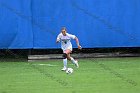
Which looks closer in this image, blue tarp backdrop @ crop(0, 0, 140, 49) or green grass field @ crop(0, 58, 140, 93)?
green grass field @ crop(0, 58, 140, 93)

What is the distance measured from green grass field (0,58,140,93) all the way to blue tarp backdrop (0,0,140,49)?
2.95 feet

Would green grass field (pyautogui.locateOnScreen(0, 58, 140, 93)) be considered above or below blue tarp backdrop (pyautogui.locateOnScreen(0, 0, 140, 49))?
below

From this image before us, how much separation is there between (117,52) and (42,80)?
7776mm

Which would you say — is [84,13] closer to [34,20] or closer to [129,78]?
[34,20]

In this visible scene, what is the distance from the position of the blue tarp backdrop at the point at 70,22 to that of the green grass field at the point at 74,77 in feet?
2.95

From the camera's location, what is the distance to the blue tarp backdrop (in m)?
19.6

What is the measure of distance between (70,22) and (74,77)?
17.1 ft

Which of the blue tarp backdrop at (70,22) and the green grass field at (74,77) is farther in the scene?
the blue tarp backdrop at (70,22)

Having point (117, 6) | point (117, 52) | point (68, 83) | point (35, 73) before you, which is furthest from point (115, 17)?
point (68, 83)

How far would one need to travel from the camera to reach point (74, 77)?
15430 millimetres

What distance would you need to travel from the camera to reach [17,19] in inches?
773

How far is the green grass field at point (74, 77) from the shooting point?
13.0 metres

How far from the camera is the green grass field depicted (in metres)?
13.0

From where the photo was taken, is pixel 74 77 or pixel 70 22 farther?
pixel 70 22
